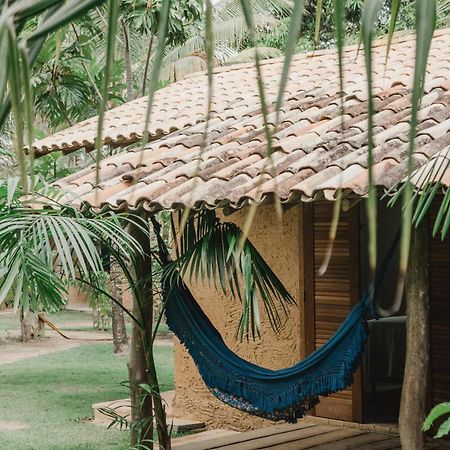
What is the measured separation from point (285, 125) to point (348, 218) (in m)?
0.99

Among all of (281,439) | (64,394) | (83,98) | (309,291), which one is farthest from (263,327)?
(83,98)

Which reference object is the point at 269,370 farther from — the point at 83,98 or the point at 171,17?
the point at 83,98

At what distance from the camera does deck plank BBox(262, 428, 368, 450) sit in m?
6.01

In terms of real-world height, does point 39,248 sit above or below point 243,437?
above

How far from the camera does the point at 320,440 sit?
6.15m

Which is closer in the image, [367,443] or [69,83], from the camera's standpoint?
[367,443]

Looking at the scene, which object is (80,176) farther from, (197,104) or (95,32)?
(95,32)

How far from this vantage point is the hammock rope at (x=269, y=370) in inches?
185

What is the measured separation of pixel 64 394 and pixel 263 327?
4.63m

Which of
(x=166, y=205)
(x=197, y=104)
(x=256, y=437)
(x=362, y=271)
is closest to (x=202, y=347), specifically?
(x=166, y=205)

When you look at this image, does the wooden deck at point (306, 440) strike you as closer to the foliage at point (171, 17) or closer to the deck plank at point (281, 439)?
the deck plank at point (281, 439)

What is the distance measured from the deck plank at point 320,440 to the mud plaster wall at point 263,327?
0.68 meters

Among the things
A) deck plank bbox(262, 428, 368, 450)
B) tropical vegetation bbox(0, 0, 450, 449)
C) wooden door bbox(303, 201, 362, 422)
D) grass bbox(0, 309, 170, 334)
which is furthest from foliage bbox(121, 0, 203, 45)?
grass bbox(0, 309, 170, 334)

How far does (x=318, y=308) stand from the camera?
6887 millimetres
